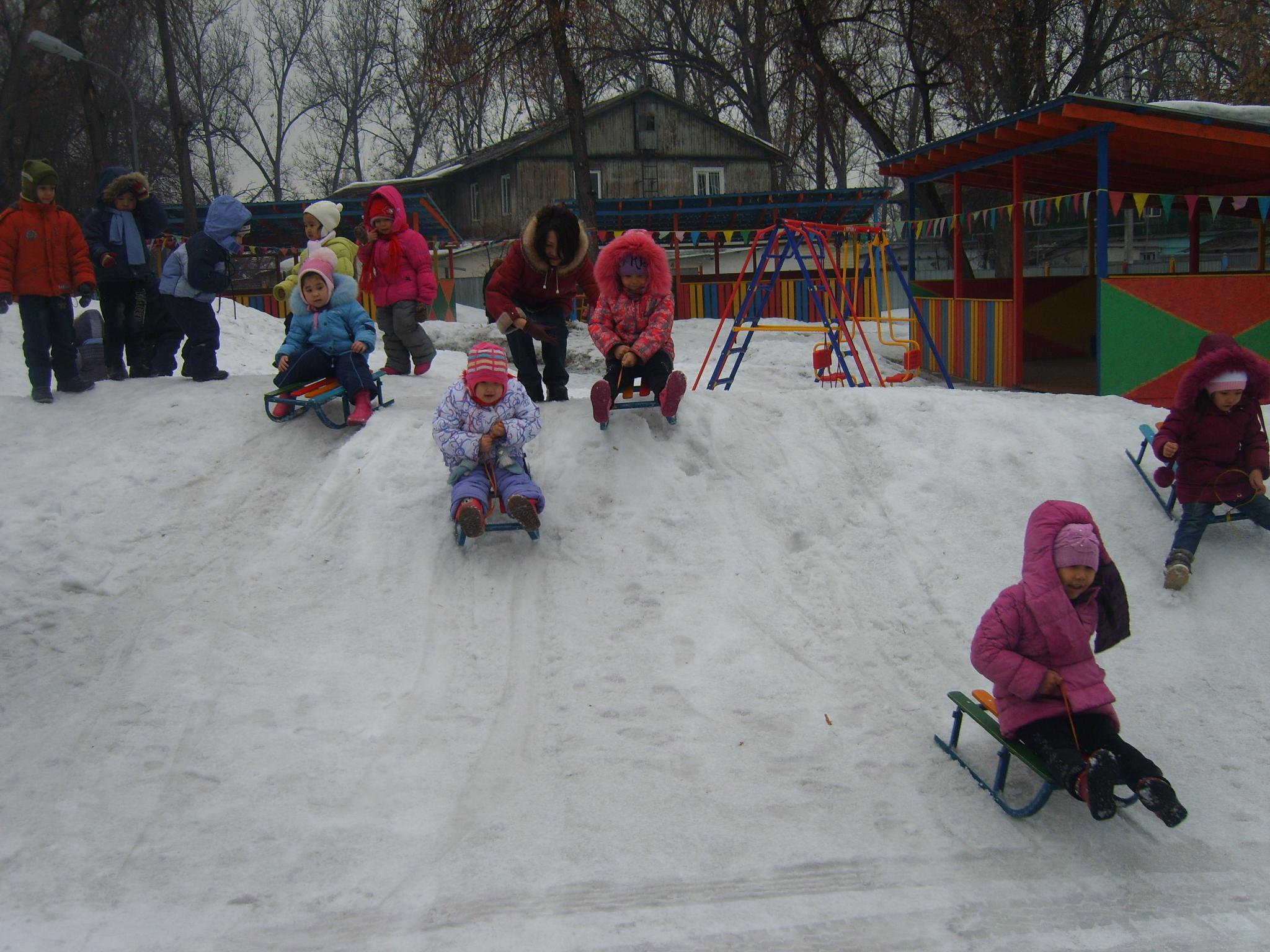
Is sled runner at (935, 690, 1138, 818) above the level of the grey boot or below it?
below

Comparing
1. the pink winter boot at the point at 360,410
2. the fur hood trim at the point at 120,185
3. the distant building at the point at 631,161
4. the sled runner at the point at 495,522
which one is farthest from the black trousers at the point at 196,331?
the distant building at the point at 631,161

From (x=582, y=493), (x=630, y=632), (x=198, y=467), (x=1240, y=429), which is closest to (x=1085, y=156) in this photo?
(x=1240, y=429)

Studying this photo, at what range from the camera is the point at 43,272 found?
8125mm

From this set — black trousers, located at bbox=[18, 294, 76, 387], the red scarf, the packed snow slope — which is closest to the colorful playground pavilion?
the packed snow slope

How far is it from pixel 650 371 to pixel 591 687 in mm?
2703

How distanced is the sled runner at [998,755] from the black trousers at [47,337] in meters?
7.31

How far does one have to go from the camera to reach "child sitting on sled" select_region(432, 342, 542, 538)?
20.0 ft

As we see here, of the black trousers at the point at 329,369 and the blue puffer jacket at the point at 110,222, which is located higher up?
the blue puffer jacket at the point at 110,222

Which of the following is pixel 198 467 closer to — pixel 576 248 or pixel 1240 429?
pixel 576 248

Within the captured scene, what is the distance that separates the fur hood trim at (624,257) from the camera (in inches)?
281

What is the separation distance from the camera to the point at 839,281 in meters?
10.5

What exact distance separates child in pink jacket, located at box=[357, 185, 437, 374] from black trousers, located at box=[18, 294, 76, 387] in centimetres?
240

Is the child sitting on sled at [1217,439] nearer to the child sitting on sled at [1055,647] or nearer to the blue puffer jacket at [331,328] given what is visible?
the child sitting on sled at [1055,647]

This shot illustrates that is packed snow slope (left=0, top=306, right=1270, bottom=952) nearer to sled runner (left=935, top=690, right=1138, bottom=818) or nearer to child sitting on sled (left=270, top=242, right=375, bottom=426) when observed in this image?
sled runner (left=935, top=690, right=1138, bottom=818)
